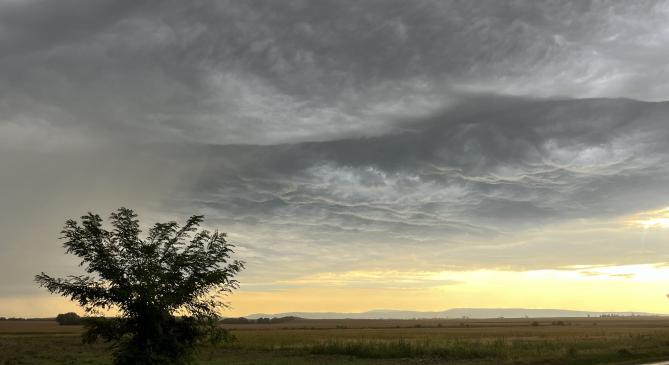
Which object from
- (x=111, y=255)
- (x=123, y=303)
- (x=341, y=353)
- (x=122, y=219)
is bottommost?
(x=341, y=353)

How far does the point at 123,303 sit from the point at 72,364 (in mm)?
25695

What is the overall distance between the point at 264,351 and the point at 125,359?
37.9 metres

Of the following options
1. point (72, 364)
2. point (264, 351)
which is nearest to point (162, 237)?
point (72, 364)

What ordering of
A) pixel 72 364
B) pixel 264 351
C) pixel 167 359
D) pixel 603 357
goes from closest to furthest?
pixel 167 359, pixel 603 357, pixel 72 364, pixel 264 351

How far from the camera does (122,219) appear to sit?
2205 cm

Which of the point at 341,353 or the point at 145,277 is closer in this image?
the point at 145,277

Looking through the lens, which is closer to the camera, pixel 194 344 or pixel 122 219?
pixel 122 219

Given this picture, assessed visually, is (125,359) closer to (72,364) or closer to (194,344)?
(194,344)

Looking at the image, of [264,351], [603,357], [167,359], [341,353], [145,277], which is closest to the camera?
[145,277]

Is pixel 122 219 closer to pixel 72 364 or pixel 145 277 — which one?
pixel 145 277

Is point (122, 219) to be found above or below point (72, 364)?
above

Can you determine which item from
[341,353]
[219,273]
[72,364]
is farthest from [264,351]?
[219,273]

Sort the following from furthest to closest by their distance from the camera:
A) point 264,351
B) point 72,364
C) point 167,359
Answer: point 264,351
point 72,364
point 167,359

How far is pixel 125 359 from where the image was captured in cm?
2158
